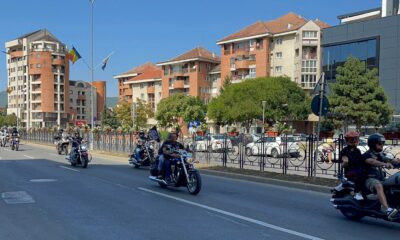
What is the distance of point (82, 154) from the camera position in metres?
20.0

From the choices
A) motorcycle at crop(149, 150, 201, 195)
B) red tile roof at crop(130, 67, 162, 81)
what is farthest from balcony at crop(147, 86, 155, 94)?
motorcycle at crop(149, 150, 201, 195)

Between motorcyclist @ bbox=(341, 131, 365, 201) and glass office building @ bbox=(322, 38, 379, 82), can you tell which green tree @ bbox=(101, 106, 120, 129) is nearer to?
glass office building @ bbox=(322, 38, 379, 82)

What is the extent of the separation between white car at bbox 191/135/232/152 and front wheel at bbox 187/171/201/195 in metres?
8.69

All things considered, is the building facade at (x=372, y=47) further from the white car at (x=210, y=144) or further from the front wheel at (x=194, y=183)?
the front wheel at (x=194, y=183)

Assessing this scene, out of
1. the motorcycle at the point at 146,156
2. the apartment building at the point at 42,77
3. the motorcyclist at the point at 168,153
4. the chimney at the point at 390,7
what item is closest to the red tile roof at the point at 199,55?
the apartment building at the point at 42,77

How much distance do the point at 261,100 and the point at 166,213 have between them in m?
61.1

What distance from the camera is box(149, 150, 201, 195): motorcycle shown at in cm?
1173

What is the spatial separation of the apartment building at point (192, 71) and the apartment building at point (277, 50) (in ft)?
22.4

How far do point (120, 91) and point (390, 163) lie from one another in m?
131

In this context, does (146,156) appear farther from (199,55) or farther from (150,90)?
(150,90)

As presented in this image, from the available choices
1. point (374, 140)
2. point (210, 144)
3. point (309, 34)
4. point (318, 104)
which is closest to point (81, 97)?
point (309, 34)

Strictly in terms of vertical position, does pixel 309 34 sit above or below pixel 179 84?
above

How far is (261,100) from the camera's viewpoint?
69188mm

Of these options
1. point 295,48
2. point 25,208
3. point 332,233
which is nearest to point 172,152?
point 25,208
